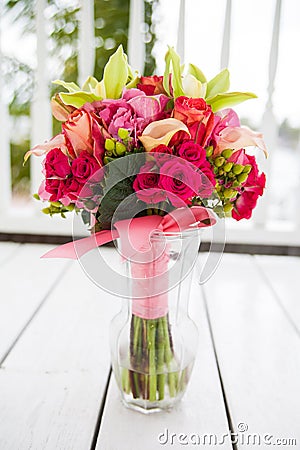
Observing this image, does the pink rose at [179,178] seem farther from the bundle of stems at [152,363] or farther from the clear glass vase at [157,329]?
the bundle of stems at [152,363]

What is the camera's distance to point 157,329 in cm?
80

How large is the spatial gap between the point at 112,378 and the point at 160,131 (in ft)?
1.66

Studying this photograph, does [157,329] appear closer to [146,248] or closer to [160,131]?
[146,248]

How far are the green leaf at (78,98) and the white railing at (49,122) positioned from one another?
921mm

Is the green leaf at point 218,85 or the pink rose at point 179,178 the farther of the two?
the green leaf at point 218,85

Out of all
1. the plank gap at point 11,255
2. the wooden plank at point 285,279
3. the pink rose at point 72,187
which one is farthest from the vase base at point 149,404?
the plank gap at point 11,255

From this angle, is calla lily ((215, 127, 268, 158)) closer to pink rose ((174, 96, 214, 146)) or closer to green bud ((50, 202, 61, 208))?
pink rose ((174, 96, 214, 146))

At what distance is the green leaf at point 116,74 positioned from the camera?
0.74 m

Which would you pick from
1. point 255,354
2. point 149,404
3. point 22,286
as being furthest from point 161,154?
point 22,286

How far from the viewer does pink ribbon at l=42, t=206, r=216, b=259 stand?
708 millimetres

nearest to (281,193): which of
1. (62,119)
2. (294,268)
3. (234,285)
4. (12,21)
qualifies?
(294,268)

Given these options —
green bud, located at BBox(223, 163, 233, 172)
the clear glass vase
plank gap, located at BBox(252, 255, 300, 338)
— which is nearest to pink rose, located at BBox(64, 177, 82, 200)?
the clear glass vase

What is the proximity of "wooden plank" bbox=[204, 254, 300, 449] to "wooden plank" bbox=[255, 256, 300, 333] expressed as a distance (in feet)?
0.09

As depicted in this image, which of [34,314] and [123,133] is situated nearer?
[123,133]
